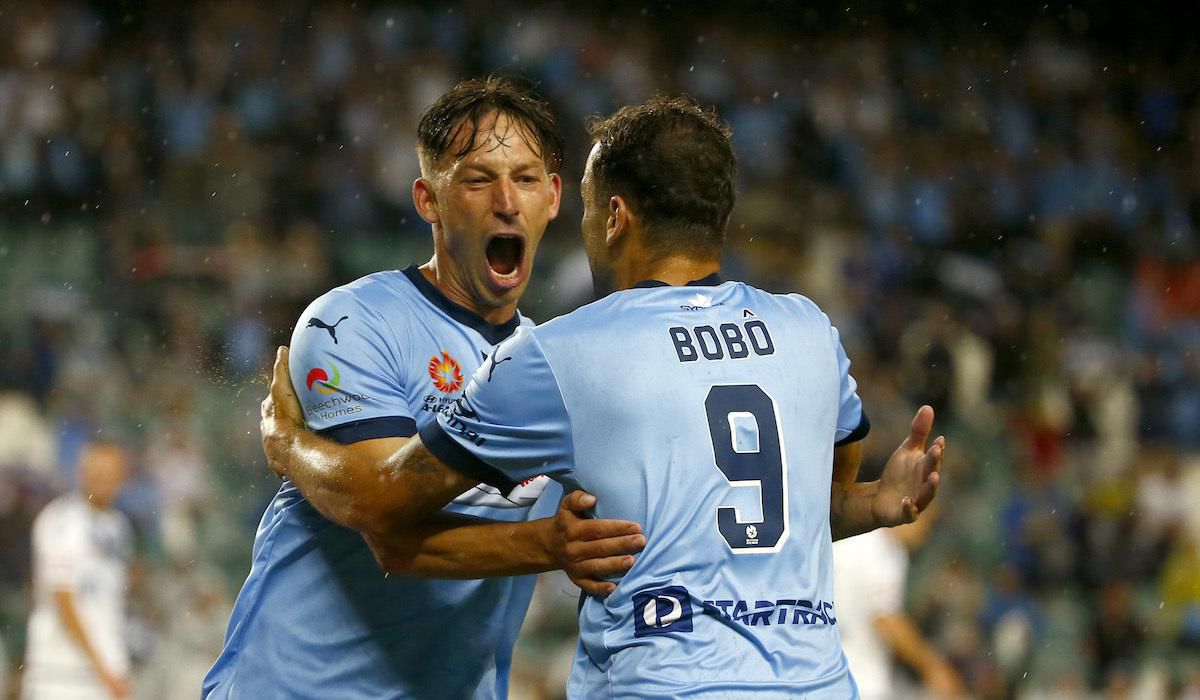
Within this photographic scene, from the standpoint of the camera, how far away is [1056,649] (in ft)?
34.4

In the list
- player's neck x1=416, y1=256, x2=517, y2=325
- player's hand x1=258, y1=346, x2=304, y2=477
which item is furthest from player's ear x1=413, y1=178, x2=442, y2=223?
player's hand x1=258, y1=346, x2=304, y2=477

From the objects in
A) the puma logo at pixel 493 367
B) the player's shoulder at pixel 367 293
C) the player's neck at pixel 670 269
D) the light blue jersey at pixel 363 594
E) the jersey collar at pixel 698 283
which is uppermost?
the player's neck at pixel 670 269

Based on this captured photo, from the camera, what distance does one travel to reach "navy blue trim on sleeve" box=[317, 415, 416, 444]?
10.8 feet

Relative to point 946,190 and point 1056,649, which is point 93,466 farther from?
point 946,190

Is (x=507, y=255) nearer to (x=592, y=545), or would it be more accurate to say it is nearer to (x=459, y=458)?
Result: (x=459, y=458)

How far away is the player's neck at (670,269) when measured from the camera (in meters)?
3.04

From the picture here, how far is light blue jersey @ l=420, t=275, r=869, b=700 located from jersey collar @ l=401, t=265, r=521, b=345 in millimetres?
814

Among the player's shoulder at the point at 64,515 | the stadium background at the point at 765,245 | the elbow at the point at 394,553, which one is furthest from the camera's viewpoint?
the stadium background at the point at 765,245

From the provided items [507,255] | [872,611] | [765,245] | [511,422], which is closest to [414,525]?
[511,422]

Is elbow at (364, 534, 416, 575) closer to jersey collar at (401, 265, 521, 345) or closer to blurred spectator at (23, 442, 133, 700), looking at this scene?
jersey collar at (401, 265, 521, 345)

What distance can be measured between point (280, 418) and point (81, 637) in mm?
4903

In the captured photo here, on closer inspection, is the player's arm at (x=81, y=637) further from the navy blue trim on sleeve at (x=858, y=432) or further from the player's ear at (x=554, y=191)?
the navy blue trim on sleeve at (x=858, y=432)

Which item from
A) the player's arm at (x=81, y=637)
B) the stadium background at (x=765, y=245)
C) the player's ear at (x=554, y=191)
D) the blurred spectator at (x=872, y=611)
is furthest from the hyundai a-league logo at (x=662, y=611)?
the stadium background at (x=765, y=245)

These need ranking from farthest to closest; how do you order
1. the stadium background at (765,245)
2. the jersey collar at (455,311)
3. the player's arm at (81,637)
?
the stadium background at (765,245) → the player's arm at (81,637) → the jersey collar at (455,311)
